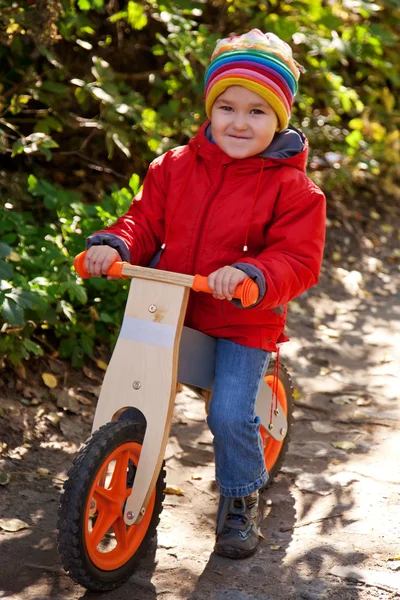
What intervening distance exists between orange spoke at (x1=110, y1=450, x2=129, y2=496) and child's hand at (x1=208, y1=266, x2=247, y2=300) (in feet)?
1.95

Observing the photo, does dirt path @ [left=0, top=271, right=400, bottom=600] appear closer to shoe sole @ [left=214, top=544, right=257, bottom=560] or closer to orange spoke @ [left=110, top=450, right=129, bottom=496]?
shoe sole @ [left=214, top=544, right=257, bottom=560]

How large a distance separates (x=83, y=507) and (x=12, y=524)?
2.01ft

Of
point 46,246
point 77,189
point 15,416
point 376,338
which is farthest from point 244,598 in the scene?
point 77,189

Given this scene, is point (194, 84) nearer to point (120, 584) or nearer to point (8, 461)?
point (8, 461)

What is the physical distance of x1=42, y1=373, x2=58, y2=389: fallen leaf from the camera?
3.89 metres

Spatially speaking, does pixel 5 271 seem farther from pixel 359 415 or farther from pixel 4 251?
pixel 359 415

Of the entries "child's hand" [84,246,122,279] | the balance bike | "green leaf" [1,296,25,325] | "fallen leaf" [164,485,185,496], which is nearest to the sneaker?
the balance bike

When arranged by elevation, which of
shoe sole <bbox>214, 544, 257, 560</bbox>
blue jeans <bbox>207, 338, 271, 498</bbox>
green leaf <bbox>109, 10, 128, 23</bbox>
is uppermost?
green leaf <bbox>109, 10, 128, 23</bbox>

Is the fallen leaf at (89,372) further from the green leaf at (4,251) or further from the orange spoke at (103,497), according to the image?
the orange spoke at (103,497)

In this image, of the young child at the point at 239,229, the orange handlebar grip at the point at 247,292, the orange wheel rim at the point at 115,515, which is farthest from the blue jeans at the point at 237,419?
the orange handlebar grip at the point at 247,292

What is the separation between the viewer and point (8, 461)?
3.35 meters

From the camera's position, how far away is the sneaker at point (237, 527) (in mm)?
2818

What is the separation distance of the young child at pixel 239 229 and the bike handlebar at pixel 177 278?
45 millimetres

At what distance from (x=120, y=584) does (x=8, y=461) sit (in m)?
0.93
